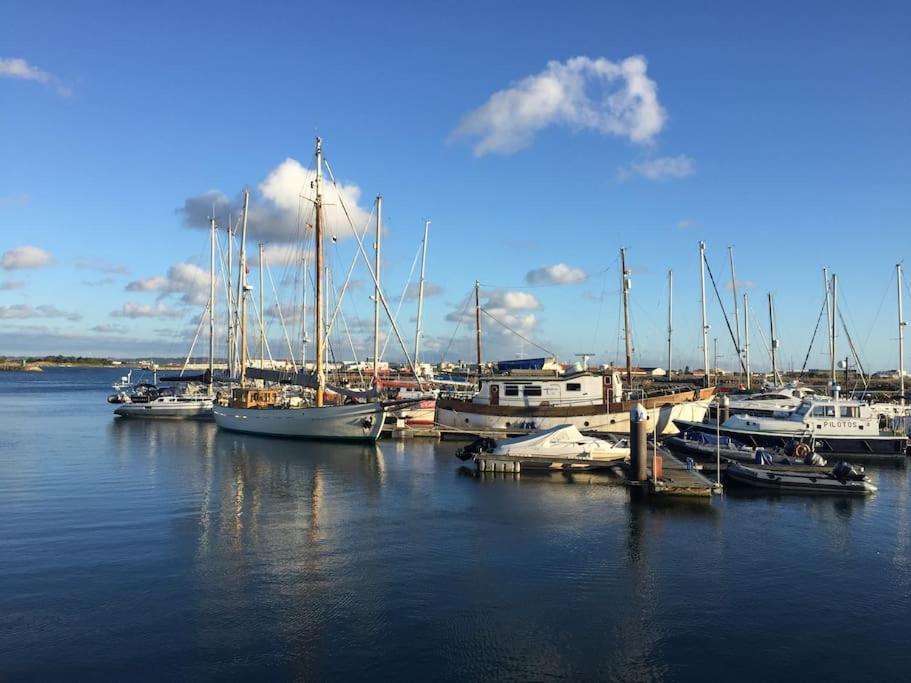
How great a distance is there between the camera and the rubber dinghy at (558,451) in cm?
3500

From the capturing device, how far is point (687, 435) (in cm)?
4169

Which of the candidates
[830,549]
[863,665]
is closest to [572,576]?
[863,665]

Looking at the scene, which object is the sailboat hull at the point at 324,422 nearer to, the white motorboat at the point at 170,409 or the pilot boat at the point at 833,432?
the white motorboat at the point at 170,409

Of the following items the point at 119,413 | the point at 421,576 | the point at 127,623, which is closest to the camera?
the point at 127,623

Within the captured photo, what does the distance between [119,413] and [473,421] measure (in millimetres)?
43079

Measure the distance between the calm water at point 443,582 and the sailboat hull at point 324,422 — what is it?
572 inches

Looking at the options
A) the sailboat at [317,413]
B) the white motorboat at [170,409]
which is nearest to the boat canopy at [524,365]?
the sailboat at [317,413]

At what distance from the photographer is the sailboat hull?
46438mm

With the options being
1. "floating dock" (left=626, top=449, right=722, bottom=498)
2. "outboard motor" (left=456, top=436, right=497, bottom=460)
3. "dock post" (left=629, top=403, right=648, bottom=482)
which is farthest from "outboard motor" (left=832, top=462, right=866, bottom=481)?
"outboard motor" (left=456, top=436, right=497, bottom=460)

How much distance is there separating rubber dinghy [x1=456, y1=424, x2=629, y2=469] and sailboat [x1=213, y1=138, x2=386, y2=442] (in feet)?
35.7

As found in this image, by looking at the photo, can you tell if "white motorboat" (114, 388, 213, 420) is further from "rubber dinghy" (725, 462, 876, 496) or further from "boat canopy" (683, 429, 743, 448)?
"rubber dinghy" (725, 462, 876, 496)

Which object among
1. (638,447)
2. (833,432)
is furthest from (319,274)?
(833,432)

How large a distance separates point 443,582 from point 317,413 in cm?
3186

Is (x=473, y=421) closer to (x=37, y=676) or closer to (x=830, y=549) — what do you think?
(x=830, y=549)
